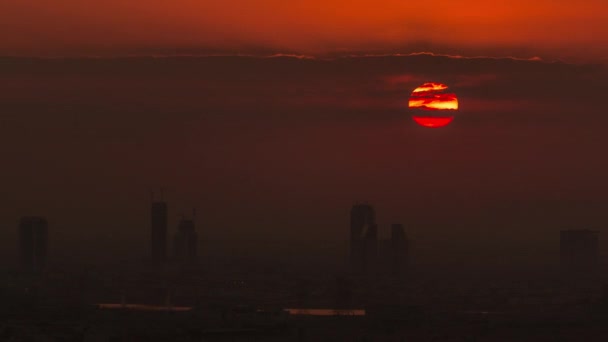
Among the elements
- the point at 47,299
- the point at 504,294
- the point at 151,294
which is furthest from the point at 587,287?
the point at 47,299

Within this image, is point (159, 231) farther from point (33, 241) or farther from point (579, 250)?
point (579, 250)

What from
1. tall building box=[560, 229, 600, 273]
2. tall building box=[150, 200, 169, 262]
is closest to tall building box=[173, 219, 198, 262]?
tall building box=[150, 200, 169, 262]

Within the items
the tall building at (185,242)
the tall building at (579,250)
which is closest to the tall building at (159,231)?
the tall building at (185,242)

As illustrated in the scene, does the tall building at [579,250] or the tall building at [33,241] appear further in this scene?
the tall building at [579,250]

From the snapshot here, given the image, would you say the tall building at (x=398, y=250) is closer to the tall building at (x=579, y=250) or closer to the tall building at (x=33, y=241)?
the tall building at (x=579, y=250)

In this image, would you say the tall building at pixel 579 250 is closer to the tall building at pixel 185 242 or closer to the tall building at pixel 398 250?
the tall building at pixel 398 250

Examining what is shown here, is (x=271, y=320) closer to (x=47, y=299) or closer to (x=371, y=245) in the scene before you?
(x=47, y=299)
